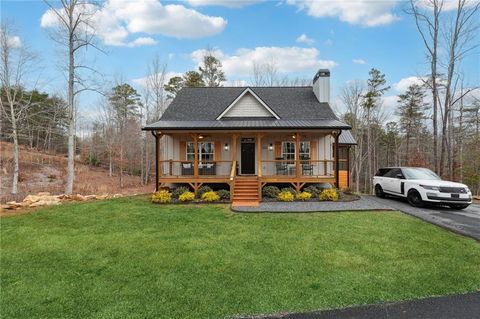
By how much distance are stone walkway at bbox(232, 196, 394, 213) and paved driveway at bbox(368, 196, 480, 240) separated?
3.31ft

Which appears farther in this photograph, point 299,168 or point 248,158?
point 248,158

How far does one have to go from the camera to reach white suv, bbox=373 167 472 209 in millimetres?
10480

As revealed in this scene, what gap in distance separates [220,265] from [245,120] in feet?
36.2

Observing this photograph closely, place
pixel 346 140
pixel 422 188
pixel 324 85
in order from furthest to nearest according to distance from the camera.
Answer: pixel 324 85 < pixel 346 140 < pixel 422 188

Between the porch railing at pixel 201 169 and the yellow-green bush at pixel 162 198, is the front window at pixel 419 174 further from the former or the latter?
the yellow-green bush at pixel 162 198

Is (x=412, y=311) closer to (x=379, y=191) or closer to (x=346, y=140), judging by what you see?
(x=379, y=191)

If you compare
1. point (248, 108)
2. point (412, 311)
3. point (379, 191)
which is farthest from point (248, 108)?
point (412, 311)

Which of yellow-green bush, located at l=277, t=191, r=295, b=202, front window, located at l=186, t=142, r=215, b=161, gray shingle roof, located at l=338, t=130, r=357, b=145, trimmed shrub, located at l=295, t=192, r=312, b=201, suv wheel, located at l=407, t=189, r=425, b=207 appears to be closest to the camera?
suv wheel, located at l=407, t=189, r=425, b=207

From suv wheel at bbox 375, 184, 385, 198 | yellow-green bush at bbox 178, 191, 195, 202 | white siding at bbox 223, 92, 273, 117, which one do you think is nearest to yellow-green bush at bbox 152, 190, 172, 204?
yellow-green bush at bbox 178, 191, 195, 202

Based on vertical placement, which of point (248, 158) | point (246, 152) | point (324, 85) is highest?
point (324, 85)

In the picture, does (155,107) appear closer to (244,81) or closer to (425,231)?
(244,81)

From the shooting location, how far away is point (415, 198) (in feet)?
37.2

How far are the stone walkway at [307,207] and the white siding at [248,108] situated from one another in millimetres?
6031

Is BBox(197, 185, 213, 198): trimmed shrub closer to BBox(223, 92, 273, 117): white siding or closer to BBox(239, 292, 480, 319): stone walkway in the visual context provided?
BBox(223, 92, 273, 117): white siding
